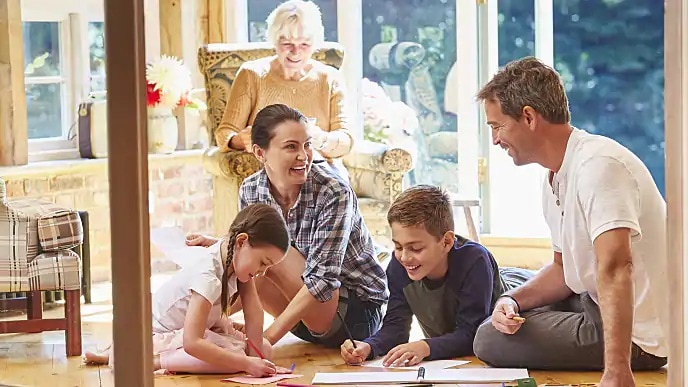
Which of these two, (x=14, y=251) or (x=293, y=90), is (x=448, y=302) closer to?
(x=14, y=251)

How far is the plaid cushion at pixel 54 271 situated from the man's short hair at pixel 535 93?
1.62 m

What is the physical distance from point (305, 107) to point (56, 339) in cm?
155

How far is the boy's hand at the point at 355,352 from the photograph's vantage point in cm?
372

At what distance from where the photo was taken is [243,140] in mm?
5062

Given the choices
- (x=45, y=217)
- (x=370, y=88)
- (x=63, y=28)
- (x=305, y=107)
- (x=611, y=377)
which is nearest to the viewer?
(x=611, y=377)

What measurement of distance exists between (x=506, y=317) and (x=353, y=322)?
0.63m

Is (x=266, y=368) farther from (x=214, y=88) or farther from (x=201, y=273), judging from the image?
(x=214, y=88)

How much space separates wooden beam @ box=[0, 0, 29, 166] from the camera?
5.15m

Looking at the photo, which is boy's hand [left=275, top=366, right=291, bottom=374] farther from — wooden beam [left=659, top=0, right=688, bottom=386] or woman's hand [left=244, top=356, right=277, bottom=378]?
wooden beam [left=659, top=0, right=688, bottom=386]

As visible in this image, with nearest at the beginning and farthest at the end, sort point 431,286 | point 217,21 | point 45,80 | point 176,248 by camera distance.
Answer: point 431,286, point 176,248, point 45,80, point 217,21

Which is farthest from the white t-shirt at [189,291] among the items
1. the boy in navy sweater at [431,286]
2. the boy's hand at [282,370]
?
the boy in navy sweater at [431,286]

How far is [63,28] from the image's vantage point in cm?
551

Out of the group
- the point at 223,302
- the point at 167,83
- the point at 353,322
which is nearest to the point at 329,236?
the point at 353,322

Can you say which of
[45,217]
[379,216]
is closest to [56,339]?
[45,217]
